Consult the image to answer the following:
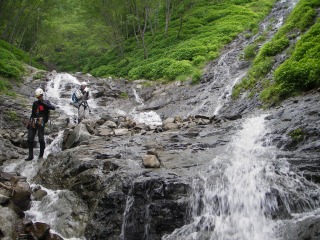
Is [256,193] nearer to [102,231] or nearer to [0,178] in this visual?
[102,231]

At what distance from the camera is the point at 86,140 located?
12.4 metres

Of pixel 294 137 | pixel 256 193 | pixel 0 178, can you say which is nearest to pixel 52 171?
pixel 0 178

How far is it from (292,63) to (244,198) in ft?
25.5

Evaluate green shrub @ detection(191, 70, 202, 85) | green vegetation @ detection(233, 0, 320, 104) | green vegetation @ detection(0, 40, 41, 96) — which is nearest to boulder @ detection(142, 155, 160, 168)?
green vegetation @ detection(233, 0, 320, 104)

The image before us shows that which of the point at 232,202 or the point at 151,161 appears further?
the point at 151,161

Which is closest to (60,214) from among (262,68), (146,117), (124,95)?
(146,117)

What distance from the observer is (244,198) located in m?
7.85

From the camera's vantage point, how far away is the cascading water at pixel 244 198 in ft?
23.5

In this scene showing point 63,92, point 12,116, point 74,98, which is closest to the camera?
point 74,98

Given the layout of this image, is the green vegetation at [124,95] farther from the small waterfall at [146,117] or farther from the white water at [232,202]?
the white water at [232,202]

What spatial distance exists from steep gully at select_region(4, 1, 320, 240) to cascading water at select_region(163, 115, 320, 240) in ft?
0.07

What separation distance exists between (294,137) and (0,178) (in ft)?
28.6

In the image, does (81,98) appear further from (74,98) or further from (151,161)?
(151,161)

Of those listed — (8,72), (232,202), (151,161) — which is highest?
(8,72)
